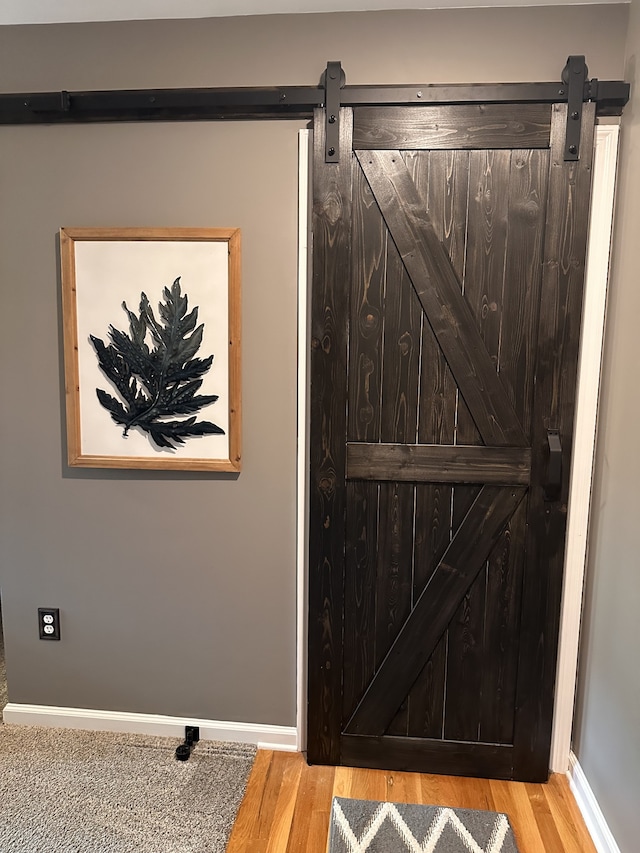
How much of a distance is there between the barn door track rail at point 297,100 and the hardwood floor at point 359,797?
200cm

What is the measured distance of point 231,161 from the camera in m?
1.90

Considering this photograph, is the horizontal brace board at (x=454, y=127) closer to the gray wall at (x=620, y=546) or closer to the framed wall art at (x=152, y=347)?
the gray wall at (x=620, y=546)

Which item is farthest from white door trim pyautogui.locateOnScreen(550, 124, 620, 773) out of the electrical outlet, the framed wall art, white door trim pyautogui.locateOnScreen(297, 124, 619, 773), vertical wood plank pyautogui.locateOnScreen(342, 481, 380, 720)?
the electrical outlet

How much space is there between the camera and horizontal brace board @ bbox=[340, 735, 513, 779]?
202cm

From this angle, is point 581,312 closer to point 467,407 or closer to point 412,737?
point 467,407

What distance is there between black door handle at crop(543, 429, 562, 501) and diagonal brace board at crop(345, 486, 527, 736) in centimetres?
9

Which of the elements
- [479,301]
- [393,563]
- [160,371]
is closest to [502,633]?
[393,563]

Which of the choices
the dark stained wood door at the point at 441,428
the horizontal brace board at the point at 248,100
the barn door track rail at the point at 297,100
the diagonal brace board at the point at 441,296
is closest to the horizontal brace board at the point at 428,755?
the dark stained wood door at the point at 441,428

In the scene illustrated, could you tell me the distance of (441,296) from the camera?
1.85m

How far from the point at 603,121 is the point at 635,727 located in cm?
172

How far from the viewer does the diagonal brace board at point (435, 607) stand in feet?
6.30

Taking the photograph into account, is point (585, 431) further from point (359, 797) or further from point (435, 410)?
point (359, 797)

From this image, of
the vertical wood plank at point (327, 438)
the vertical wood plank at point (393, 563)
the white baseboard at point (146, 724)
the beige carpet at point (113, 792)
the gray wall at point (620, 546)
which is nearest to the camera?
the gray wall at point (620, 546)

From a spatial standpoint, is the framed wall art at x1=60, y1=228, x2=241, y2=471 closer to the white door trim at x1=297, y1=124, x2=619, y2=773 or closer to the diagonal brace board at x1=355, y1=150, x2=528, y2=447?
the white door trim at x1=297, y1=124, x2=619, y2=773
